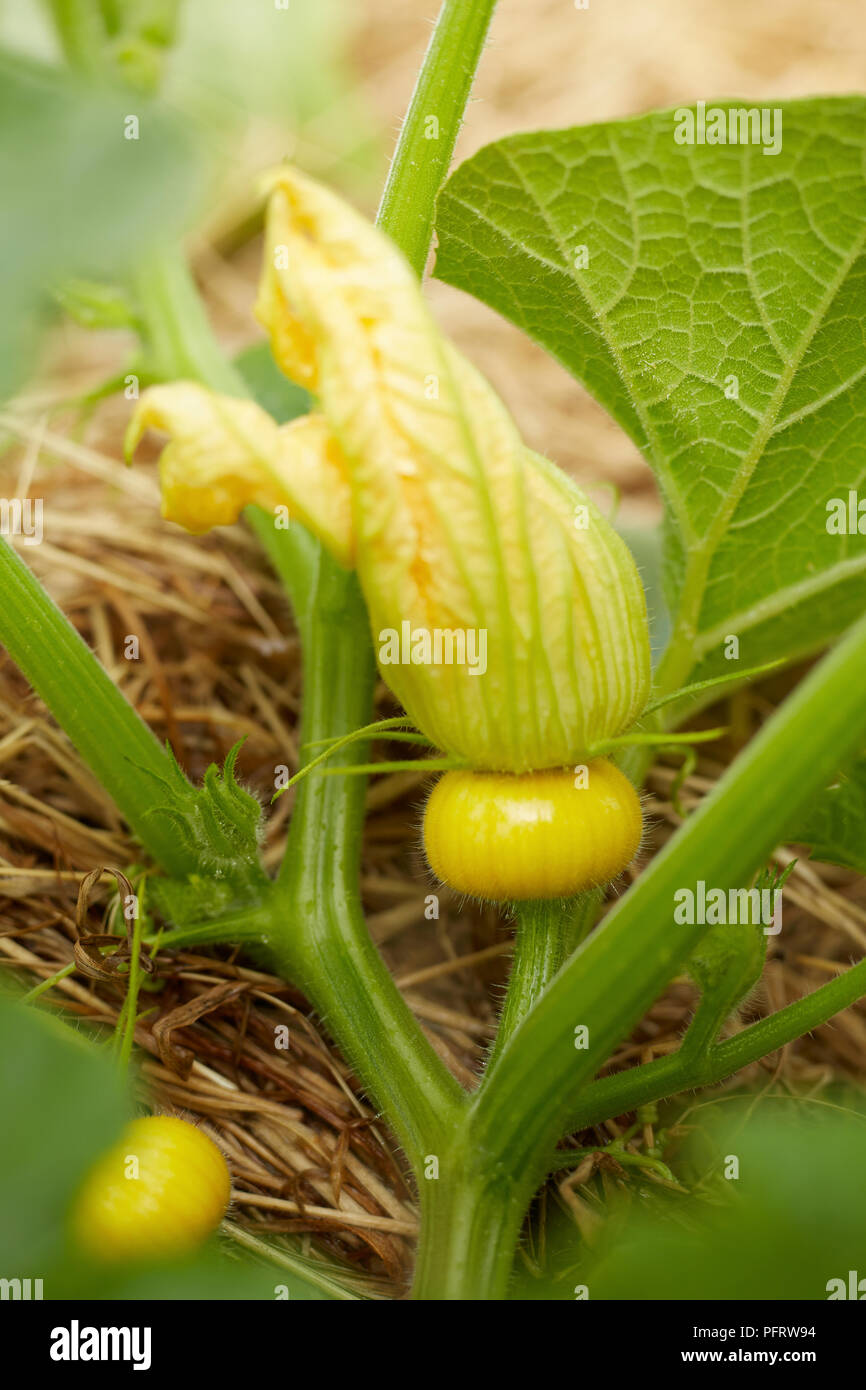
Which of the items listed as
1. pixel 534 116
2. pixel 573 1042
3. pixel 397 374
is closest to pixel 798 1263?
pixel 573 1042

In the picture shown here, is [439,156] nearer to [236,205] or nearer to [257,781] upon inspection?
[257,781]

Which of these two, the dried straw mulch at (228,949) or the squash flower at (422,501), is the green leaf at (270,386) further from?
the squash flower at (422,501)

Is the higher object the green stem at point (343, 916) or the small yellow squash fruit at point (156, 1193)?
the green stem at point (343, 916)

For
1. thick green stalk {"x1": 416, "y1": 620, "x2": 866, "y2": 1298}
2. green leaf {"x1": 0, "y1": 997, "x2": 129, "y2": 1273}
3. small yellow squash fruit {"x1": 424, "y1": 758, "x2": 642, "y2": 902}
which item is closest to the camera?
green leaf {"x1": 0, "y1": 997, "x2": 129, "y2": 1273}

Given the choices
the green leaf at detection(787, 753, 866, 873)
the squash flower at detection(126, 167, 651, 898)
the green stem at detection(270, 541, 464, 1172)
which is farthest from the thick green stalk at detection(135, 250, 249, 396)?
the green leaf at detection(787, 753, 866, 873)

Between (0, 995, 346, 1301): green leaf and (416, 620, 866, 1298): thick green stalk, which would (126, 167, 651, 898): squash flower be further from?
(0, 995, 346, 1301): green leaf

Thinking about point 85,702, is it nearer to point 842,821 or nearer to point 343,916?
point 343,916

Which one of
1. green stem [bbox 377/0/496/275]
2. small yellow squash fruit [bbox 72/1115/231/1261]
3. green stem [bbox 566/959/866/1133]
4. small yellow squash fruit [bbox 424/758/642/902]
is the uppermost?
green stem [bbox 377/0/496/275]

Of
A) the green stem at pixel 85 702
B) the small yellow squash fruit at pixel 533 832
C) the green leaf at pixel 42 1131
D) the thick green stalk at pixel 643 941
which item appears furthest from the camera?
the green stem at pixel 85 702

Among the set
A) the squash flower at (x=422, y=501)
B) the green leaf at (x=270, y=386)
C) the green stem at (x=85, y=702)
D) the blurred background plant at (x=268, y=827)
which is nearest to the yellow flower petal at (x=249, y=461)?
the squash flower at (x=422, y=501)
